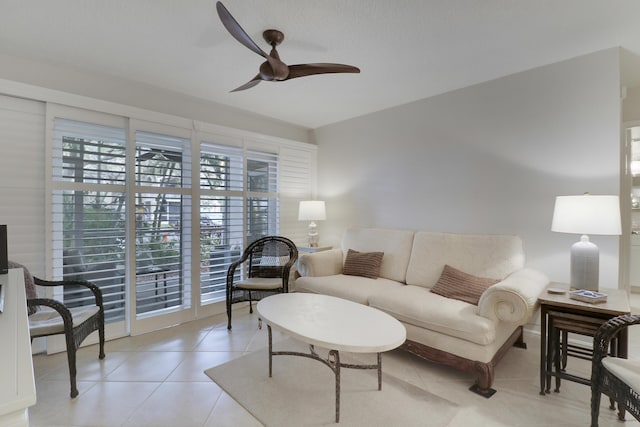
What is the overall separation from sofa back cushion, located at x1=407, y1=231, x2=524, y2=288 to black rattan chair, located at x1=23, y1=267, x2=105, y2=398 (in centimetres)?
274

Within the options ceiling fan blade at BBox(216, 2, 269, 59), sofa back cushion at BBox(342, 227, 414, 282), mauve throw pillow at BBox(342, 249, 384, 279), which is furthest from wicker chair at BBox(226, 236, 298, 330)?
ceiling fan blade at BBox(216, 2, 269, 59)

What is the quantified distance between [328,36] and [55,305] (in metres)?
2.60

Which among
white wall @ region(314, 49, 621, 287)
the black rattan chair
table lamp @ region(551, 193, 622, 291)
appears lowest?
the black rattan chair

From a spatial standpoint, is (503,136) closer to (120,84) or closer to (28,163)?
(120,84)

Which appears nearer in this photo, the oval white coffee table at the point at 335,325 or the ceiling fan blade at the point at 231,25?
the ceiling fan blade at the point at 231,25

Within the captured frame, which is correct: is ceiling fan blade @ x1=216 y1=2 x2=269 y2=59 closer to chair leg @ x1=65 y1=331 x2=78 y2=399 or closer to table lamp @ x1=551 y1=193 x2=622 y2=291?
chair leg @ x1=65 y1=331 x2=78 y2=399

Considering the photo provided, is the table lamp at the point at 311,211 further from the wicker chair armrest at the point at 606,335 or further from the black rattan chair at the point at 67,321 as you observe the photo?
the wicker chair armrest at the point at 606,335

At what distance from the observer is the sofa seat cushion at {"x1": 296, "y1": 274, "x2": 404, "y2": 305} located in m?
2.73

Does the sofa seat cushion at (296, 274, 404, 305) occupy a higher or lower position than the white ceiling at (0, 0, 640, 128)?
lower

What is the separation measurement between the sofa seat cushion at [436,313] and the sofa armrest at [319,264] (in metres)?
0.84

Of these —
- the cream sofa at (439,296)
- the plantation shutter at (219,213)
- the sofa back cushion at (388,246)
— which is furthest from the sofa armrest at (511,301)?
the plantation shutter at (219,213)

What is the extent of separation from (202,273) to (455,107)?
3270 millimetres

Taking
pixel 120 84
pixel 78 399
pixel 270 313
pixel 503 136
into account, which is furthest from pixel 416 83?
pixel 78 399

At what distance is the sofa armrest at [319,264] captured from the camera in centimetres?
332
